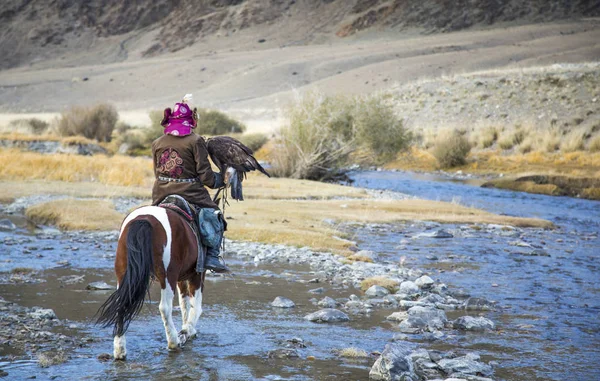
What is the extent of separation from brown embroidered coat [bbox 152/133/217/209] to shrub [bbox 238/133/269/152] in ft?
111

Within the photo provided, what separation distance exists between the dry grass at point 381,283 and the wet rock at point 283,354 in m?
3.61

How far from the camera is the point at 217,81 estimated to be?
99750mm

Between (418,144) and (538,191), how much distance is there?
49.9ft

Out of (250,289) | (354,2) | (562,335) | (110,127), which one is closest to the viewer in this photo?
(562,335)

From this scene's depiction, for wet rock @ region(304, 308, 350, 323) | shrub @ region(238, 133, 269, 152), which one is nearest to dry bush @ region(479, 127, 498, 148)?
shrub @ region(238, 133, 269, 152)

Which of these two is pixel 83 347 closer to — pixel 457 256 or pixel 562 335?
→ pixel 562 335

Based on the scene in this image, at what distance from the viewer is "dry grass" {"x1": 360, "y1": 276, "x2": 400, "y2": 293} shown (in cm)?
1086

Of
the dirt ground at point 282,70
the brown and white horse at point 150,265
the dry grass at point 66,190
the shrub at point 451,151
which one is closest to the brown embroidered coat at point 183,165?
the brown and white horse at point 150,265

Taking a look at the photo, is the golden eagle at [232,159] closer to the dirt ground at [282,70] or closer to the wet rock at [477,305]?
the wet rock at [477,305]

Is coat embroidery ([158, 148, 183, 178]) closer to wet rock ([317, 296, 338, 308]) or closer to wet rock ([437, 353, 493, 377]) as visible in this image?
wet rock ([317, 296, 338, 308])

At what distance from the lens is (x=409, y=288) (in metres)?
10.7

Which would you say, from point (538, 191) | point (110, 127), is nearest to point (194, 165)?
point (538, 191)

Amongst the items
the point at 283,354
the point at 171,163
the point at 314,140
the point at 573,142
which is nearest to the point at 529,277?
the point at 283,354

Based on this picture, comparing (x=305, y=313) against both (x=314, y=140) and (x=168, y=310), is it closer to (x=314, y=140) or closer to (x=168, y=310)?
(x=168, y=310)
